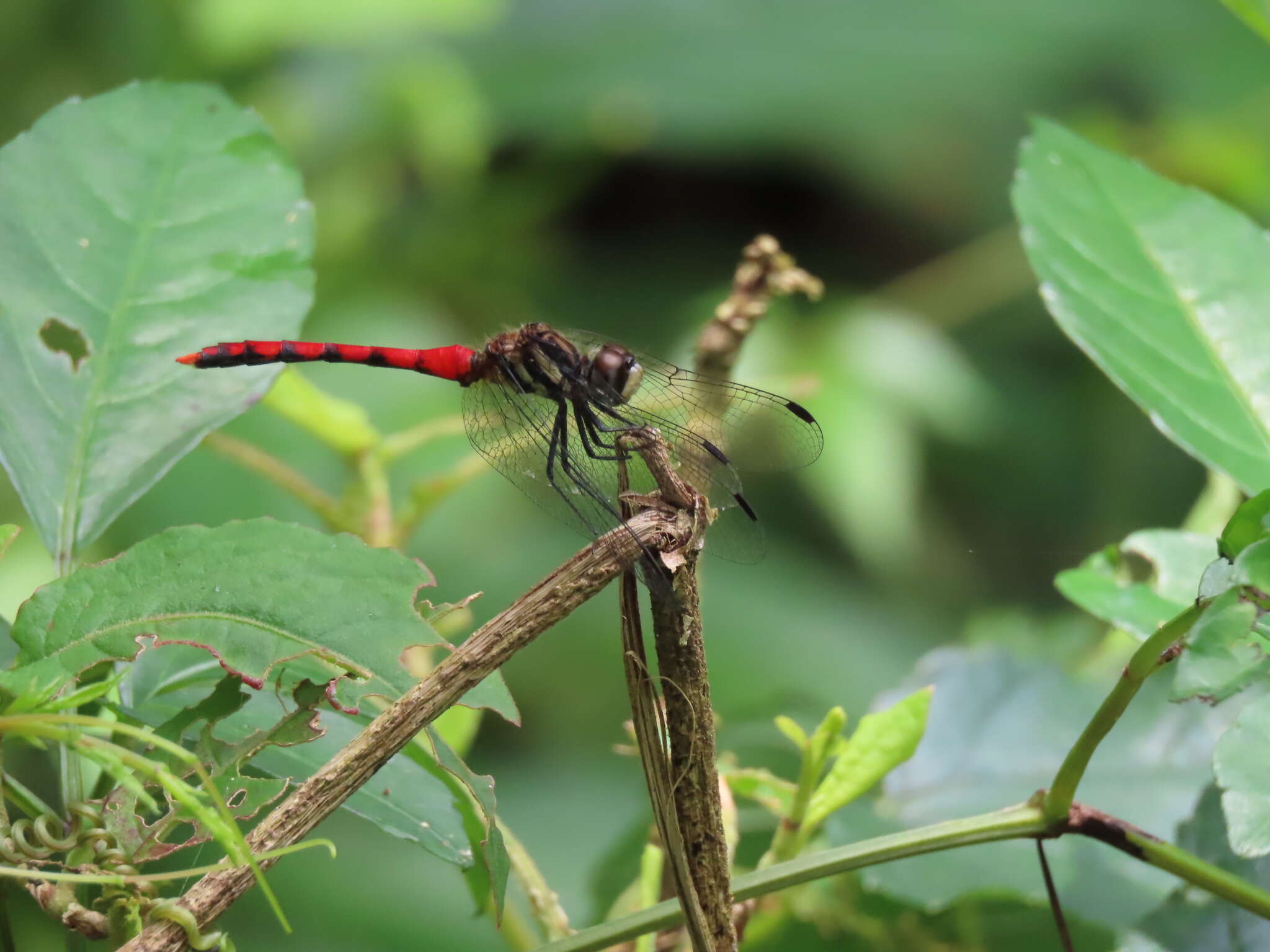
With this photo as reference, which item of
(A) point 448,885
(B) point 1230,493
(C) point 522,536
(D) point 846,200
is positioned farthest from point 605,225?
(B) point 1230,493

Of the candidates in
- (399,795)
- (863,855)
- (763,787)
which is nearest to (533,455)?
(763,787)

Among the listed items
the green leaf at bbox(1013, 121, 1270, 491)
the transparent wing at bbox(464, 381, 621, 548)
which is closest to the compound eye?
the transparent wing at bbox(464, 381, 621, 548)

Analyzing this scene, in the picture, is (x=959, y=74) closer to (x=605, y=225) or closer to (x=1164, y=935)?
(x=605, y=225)

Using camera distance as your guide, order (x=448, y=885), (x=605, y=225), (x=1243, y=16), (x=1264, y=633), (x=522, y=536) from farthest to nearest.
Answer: (x=605, y=225)
(x=522, y=536)
(x=448, y=885)
(x=1243, y=16)
(x=1264, y=633)

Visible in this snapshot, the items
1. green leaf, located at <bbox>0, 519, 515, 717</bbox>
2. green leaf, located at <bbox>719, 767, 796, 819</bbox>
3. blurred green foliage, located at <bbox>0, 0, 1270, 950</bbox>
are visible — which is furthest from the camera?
blurred green foliage, located at <bbox>0, 0, 1270, 950</bbox>

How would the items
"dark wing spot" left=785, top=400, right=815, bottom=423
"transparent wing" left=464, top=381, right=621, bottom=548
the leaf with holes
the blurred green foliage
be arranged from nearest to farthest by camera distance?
1. the leaf with holes
2. "transparent wing" left=464, top=381, right=621, bottom=548
3. "dark wing spot" left=785, top=400, right=815, bottom=423
4. the blurred green foliage

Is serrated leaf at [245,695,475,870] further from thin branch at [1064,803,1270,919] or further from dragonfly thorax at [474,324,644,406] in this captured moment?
dragonfly thorax at [474,324,644,406]
